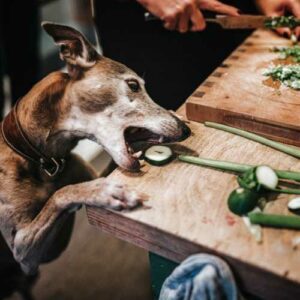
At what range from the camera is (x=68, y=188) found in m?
1.35

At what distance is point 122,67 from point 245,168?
55 cm

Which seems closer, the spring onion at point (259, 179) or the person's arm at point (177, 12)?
the spring onion at point (259, 179)

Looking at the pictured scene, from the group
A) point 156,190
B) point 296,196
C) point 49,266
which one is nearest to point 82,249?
point 49,266

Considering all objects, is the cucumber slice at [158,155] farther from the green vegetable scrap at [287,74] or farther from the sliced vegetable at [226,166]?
the green vegetable scrap at [287,74]

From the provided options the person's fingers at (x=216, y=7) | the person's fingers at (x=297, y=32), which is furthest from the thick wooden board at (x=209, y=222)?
the person's fingers at (x=297, y=32)

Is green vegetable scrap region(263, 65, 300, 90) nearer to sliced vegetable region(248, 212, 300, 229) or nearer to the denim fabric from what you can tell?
sliced vegetable region(248, 212, 300, 229)

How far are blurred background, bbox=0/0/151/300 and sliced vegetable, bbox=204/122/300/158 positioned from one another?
1.10 m

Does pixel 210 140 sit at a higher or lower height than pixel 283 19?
lower

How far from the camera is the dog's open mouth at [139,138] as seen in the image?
1420mm

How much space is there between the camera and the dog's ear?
1.36 metres

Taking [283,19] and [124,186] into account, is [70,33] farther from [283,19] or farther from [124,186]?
[283,19]

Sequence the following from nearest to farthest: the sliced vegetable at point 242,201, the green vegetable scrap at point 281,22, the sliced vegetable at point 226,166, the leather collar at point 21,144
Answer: the sliced vegetable at point 242,201
the sliced vegetable at point 226,166
the leather collar at point 21,144
the green vegetable scrap at point 281,22

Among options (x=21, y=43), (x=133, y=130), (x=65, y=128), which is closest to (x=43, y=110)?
(x=65, y=128)

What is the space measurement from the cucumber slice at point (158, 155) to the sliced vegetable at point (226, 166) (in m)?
0.04
